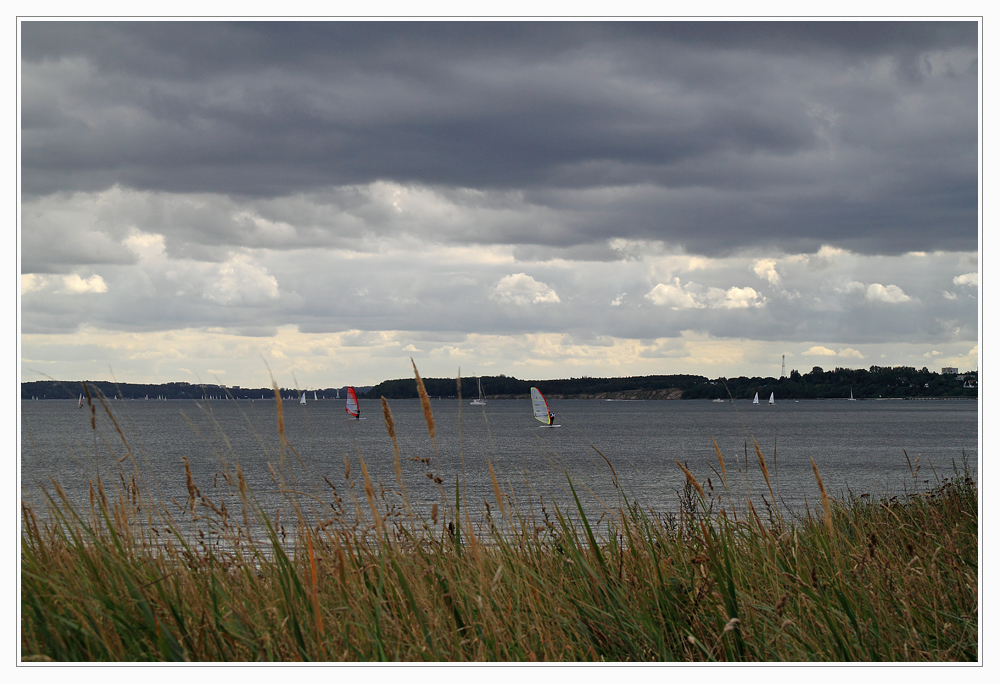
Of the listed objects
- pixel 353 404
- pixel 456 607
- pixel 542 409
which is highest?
pixel 353 404

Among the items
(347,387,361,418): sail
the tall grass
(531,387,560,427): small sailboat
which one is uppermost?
(347,387,361,418): sail

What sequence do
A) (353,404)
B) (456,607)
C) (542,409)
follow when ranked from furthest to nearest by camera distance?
1. (542,409)
2. (353,404)
3. (456,607)

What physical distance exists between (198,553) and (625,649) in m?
2.54

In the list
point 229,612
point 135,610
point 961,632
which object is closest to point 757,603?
point 961,632

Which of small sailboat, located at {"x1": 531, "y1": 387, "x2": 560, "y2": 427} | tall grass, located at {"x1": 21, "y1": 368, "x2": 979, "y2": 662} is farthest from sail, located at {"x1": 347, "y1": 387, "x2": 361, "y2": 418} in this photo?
small sailboat, located at {"x1": 531, "y1": 387, "x2": 560, "y2": 427}

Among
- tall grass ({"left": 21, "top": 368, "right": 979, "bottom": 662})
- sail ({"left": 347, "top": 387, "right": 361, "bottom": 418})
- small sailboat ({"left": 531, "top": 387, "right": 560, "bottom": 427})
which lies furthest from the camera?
small sailboat ({"left": 531, "top": 387, "right": 560, "bottom": 427})

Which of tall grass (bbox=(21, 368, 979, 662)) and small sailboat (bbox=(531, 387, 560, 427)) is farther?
small sailboat (bbox=(531, 387, 560, 427))

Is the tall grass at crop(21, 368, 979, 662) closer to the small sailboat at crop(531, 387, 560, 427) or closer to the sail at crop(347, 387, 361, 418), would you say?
the sail at crop(347, 387, 361, 418)

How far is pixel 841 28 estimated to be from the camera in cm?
414

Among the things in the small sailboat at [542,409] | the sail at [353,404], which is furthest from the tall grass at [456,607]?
the small sailboat at [542,409]

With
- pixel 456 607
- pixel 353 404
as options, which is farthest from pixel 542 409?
pixel 456 607

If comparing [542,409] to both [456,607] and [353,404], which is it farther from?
[456,607]
